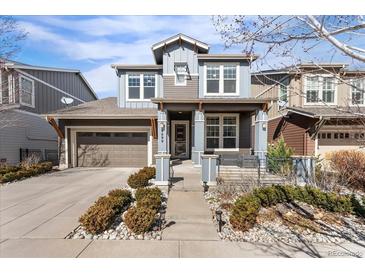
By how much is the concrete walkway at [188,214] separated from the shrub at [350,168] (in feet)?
18.3

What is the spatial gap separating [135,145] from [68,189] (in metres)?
5.87

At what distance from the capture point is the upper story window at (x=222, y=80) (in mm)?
13031

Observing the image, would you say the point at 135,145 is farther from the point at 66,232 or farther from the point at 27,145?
the point at 66,232

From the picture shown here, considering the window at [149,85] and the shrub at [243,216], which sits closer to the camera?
the shrub at [243,216]

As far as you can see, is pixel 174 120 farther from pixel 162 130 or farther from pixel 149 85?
pixel 162 130

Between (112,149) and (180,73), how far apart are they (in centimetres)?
615

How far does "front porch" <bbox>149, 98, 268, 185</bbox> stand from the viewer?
35.9 ft

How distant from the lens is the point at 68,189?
830cm

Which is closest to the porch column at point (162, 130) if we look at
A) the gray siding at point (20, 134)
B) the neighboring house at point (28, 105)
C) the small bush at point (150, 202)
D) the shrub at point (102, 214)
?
the small bush at point (150, 202)

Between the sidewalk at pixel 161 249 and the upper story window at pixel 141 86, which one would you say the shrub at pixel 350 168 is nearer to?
the sidewalk at pixel 161 249

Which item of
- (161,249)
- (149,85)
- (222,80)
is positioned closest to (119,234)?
(161,249)

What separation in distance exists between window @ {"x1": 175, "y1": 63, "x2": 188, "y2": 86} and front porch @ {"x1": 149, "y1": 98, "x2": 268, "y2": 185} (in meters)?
1.74
